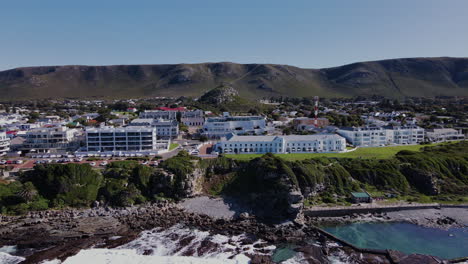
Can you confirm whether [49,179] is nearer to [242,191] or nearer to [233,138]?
[242,191]

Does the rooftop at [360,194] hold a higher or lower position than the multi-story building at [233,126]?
lower

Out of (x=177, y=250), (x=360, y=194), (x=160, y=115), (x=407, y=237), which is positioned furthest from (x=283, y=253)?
(x=160, y=115)

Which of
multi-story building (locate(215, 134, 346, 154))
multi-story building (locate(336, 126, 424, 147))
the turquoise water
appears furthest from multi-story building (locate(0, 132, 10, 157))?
multi-story building (locate(336, 126, 424, 147))

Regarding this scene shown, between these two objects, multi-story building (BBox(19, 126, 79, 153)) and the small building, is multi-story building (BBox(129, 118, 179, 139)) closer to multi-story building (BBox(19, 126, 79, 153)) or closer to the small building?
multi-story building (BBox(19, 126, 79, 153))

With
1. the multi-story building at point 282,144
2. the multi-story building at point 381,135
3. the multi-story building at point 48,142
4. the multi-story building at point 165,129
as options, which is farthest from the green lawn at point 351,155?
the multi-story building at point 48,142

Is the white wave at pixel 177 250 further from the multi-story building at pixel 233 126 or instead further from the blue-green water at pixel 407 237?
the multi-story building at pixel 233 126

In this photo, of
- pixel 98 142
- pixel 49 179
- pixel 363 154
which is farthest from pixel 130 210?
pixel 363 154

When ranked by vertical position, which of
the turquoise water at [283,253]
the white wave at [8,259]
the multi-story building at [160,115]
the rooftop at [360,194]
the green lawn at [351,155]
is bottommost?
the turquoise water at [283,253]

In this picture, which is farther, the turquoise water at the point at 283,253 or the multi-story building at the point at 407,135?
the multi-story building at the point at 407,135
